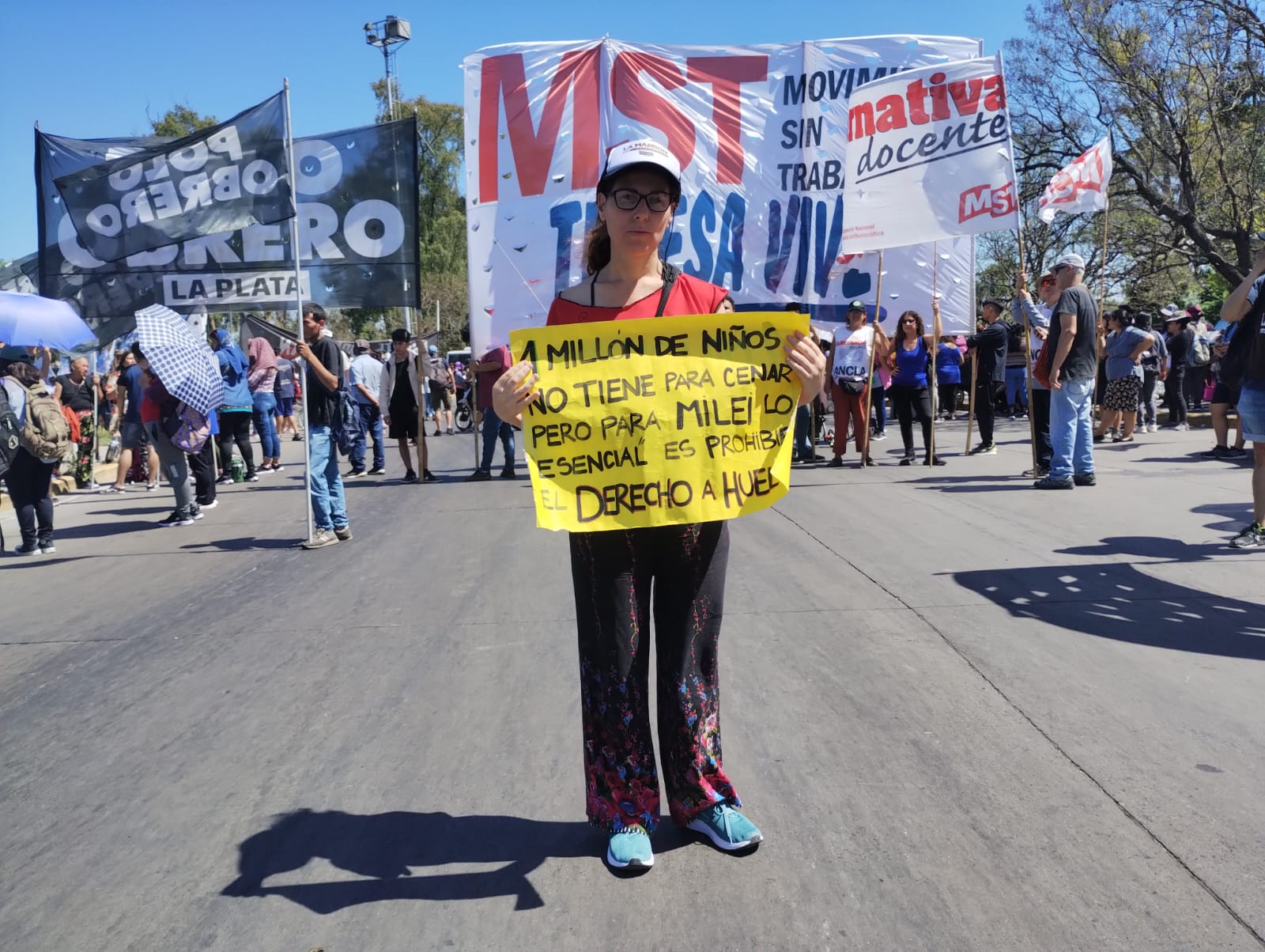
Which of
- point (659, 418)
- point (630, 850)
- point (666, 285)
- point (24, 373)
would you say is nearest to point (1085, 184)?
point (666, 285)

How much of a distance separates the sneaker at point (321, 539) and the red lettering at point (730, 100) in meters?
6.44

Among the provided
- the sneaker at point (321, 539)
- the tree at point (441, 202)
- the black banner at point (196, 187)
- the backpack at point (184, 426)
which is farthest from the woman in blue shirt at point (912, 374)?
the tree at point (441, 202)

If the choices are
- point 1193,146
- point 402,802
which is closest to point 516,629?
point 402,802

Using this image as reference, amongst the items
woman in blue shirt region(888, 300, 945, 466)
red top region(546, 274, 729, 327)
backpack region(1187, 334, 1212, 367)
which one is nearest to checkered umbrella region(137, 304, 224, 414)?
red top region(546, 274, 729, 327)

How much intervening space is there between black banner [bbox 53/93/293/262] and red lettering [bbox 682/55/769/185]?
210 inches

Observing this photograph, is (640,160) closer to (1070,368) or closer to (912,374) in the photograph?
(1070,368)

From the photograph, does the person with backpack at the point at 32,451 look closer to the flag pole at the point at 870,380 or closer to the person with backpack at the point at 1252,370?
the flag pole at the point at 870,380

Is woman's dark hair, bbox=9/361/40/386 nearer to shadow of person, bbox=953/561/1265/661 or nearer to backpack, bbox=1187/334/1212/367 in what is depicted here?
shadow of person, bbox=953/561/1265/661

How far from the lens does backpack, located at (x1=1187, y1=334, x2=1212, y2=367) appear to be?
14953 millimetres

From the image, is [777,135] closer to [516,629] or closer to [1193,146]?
[516,629]

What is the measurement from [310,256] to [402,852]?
289 inches

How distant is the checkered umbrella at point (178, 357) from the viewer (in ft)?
28.2

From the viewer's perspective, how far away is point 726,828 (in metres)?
2.94

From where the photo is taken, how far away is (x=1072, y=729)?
3820mm
